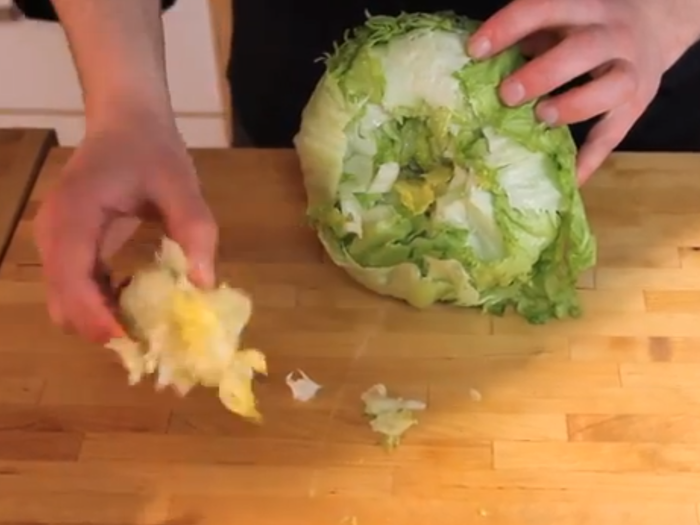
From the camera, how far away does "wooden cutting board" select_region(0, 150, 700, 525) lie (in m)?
0.88

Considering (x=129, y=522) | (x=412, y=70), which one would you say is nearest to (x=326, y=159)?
(x=412, y=70)

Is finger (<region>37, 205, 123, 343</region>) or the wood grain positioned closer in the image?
finger (<region>37, 205, 123, 343</region>)

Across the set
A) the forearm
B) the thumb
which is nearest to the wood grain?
the forearm

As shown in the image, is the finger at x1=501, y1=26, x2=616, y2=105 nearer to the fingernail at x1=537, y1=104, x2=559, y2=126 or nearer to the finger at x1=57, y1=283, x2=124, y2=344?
the fingernail at x1=537, y1=104, x2=559, y2=126

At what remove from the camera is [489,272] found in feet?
3.26

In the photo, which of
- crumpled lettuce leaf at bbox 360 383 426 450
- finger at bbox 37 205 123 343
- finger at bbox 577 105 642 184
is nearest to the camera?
finger at bbox 37 205 123 343

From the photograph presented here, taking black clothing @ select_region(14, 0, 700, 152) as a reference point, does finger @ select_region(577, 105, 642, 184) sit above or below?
above

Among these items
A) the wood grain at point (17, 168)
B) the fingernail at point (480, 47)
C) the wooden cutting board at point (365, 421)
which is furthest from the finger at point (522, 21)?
the wood grain at point (17, 168)

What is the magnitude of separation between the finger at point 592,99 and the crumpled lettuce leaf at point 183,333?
11.9 inches

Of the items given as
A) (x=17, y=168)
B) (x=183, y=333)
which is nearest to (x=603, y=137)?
(x=183, y=333)

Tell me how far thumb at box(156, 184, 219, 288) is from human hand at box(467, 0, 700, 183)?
0.91 ft

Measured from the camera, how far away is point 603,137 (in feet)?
3.40

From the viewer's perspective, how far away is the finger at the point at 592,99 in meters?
0.96

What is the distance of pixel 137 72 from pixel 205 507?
0.34 meters
